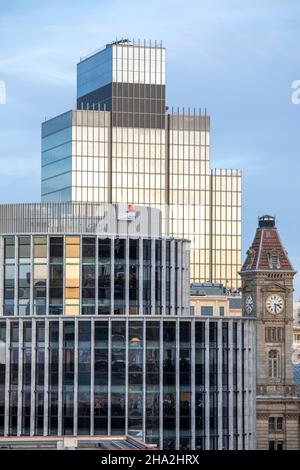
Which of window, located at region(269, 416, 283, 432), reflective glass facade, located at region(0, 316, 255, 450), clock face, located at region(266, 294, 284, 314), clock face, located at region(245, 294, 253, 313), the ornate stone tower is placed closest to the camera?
reflective glass facade, located at region(0, 316, 255, 450)

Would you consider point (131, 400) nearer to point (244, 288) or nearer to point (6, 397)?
point (6, 397)

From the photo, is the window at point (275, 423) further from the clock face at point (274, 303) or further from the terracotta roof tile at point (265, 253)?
the terracotta roof tile at point (265, 253)

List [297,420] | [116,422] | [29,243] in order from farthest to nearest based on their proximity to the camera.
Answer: [297,420] < [29,243] < [116,422]

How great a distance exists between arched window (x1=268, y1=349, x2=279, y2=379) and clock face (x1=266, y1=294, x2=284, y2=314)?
18.8 ft

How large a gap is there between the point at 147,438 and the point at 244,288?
258ft

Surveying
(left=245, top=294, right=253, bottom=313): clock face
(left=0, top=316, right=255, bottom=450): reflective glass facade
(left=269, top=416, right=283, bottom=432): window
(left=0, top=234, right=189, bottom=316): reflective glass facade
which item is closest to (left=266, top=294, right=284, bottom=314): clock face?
(left=245, top=294, right=253, bottom=313): clock face

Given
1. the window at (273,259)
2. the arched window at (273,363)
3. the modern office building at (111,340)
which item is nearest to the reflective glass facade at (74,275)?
the modern office building at (111,340)

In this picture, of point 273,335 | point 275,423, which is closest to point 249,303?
point 273,335

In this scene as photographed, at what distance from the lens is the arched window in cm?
18538

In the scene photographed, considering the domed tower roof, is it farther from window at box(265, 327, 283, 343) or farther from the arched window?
the arched window

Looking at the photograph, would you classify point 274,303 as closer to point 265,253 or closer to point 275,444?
point 265,253

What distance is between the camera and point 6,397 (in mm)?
112812
